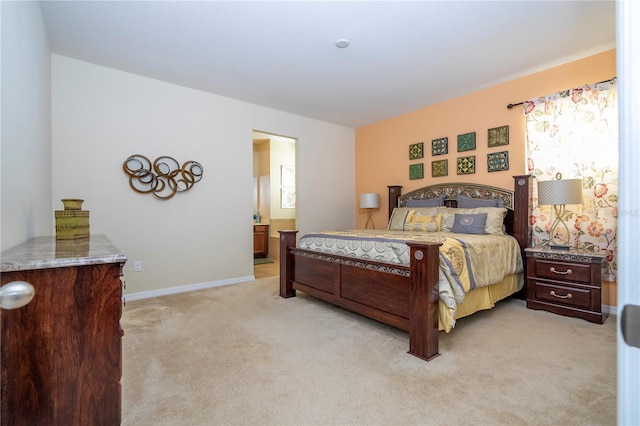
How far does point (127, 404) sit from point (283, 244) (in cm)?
221

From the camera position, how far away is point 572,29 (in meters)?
2.72

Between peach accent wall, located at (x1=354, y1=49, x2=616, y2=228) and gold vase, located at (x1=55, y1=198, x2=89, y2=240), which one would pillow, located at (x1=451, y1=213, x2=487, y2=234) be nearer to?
peach accent wall, located at (x1=354, y1=49, x2=616, y2=228)

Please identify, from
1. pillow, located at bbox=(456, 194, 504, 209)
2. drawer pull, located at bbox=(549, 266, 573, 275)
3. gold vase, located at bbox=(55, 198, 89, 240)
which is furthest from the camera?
pillow, located at bbox=(456, 194, 504, 209)

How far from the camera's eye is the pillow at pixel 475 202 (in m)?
3.76

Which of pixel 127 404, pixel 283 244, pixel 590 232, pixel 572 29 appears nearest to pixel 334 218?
pixel 283 244

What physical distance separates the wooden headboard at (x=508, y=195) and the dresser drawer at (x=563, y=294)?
0.54 m

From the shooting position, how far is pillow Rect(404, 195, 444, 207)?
4.32 meters

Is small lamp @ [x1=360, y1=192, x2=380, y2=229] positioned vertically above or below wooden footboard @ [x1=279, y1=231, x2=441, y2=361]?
above

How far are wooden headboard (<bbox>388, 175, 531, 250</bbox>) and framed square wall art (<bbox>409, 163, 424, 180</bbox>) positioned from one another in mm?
222

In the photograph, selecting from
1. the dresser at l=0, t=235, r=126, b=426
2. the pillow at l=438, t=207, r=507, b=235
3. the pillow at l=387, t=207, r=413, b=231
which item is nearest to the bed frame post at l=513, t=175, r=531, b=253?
the pillow at l=438, t=207, r=507, b=235

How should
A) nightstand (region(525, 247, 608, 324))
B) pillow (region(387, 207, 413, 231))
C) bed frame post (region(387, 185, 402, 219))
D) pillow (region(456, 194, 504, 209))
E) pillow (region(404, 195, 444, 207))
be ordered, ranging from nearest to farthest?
1. nightstand (region(525, 247, 608, 324))
2. pillow (region(456, 194, 504, 209))
3. pillow (region(387, 207, 413, 231))
4. pillow (region(404, 195, 444, 207))
5. bed frame post (region(387, 185, 402, 219))

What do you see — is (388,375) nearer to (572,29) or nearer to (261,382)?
(261,382)

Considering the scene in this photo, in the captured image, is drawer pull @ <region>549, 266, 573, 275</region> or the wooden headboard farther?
the wooden headboard

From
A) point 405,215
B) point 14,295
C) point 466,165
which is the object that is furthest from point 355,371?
point 466,165
